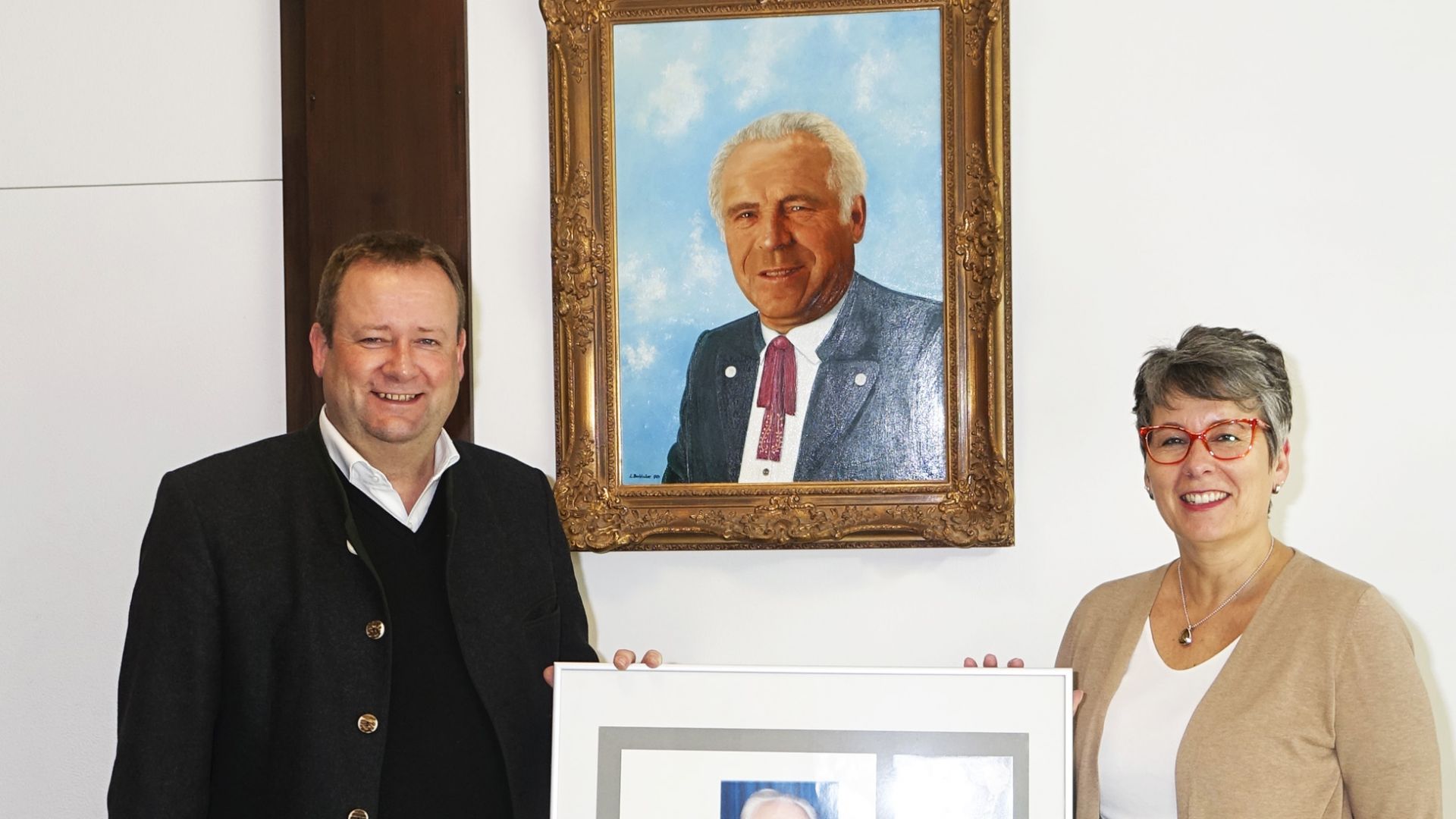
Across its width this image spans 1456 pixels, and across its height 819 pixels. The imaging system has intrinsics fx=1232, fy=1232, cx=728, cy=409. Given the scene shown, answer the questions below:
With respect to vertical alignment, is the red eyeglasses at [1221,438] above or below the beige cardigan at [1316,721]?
above

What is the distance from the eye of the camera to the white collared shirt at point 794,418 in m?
2.93

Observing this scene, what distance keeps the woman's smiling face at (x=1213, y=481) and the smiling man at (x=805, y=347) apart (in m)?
0.83

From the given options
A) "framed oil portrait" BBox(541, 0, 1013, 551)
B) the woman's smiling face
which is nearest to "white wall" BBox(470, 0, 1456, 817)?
"framed oil portrait" BBox(541, 0, 1013, 551)

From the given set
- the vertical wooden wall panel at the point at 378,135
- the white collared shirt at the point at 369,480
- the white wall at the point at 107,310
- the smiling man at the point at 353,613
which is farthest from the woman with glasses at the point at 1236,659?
the white wall at the point at 107,310

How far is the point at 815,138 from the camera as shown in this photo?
295 cm

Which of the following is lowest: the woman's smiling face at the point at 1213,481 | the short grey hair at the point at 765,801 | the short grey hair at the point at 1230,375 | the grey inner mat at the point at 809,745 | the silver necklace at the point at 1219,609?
the short grey hair at the point at 765,801

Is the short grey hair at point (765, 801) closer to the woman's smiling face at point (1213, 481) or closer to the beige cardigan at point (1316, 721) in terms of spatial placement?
the beige cardigan at point (1316, 721)

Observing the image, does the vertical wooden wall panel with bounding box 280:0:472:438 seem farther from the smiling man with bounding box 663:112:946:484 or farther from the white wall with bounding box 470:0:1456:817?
the white wall with bounding box 470:0:1456:817

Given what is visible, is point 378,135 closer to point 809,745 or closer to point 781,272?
point 781,272

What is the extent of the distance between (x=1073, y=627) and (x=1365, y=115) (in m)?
1.46

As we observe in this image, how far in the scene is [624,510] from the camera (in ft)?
9.71

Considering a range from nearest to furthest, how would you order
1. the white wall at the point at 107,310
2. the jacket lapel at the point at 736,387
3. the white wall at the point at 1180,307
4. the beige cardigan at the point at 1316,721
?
1. the beige cardigan at the point at 1316,721
2. the white wall at the point at 1180,307
3. the jacket lapel at the point at 736,387
4. the white wall at the point at 107,310

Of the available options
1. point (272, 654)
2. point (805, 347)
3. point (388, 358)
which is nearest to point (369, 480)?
point (388, 358)

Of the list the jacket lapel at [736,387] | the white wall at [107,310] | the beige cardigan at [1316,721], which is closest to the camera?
the beige cardigan at [1316,721]
